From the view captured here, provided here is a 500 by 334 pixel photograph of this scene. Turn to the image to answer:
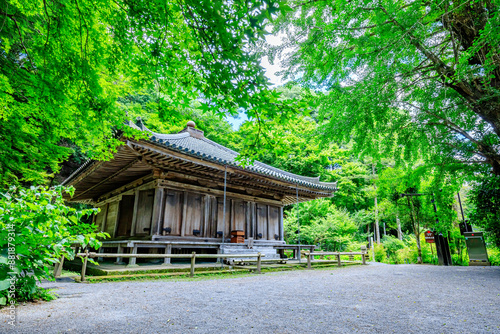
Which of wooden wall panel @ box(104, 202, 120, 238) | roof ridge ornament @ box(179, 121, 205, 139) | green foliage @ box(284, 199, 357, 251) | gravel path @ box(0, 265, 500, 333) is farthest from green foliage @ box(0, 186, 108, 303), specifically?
green foliage @ box(284, 199, 357, 251)

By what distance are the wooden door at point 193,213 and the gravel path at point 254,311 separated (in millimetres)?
4373

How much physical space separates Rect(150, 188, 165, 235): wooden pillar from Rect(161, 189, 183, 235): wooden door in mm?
153

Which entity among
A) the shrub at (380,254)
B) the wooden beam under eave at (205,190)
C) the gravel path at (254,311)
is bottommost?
the shrub at (380,254)

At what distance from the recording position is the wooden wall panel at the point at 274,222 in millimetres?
12127

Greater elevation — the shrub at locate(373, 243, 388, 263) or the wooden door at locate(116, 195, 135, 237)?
the wooden door at locate(116, 195, 135, 237)

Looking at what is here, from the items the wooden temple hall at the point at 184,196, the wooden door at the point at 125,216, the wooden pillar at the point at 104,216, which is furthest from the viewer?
the wooden pillar at the point at 104,216

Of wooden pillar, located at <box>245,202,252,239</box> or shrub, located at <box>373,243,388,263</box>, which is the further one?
shrub, located at <box>373,243,388,263</box>

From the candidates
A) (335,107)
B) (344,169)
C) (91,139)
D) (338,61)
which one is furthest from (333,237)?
(91,139)

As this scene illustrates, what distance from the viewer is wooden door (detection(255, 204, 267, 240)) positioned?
1163cm

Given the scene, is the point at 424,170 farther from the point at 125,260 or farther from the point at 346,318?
the point at 125,260

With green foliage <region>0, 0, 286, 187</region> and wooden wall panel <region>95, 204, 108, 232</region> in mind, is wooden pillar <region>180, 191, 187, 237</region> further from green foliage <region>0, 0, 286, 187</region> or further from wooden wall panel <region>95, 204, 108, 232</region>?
green foliage <region>0, 0, 286, 187</region>

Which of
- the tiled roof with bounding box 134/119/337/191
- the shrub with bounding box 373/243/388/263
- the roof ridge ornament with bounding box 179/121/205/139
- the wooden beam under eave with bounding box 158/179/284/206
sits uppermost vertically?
the roof ridge ornament with bounding box 179/121/205/139

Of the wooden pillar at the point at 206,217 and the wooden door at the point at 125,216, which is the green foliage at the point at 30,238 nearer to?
the wooden pillar at the point at 206,217

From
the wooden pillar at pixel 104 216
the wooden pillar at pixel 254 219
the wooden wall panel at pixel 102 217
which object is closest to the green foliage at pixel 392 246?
the wooden pillar at pixel 254 219
